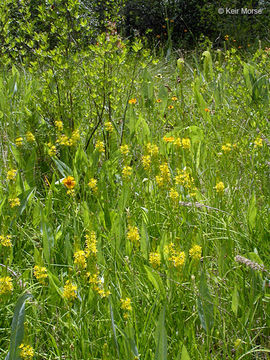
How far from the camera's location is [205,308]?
1.39 m

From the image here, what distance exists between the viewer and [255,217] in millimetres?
1846

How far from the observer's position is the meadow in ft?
4.51

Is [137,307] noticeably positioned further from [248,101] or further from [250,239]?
[248,101]

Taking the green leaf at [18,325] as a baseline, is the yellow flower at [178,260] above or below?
above

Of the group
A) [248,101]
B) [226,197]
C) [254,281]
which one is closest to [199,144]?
[226,197]

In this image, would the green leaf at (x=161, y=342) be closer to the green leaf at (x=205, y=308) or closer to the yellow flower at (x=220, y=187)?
the green leaf at (x=205, y=308)

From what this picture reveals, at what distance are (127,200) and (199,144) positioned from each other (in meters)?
0.72

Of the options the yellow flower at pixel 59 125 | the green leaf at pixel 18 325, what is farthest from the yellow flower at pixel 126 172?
the green leaf at pixel 18 325

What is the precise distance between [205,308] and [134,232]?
0.33m

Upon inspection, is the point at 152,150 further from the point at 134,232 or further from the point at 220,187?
the point at 134,232

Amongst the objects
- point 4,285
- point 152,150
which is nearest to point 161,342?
point 4,285

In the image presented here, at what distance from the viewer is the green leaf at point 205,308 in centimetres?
139

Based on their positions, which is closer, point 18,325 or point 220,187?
point 18,325

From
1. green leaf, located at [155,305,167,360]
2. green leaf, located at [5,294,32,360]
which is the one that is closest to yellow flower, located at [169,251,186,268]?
green leaf, located at [155,305,167,360]
